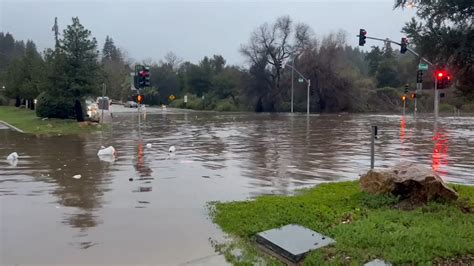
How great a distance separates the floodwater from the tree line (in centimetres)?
436

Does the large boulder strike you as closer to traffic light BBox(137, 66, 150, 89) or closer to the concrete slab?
the concrete slab

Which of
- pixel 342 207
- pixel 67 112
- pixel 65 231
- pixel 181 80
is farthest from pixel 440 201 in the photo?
pixel 181 80

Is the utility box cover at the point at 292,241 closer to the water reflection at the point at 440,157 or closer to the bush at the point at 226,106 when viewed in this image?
the water reflection at the point at 440,157

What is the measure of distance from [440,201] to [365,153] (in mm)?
10191

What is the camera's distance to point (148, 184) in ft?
35.9

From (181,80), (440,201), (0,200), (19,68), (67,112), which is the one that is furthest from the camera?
(181,80)

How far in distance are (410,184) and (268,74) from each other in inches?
2666

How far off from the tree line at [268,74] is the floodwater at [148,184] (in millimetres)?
4361

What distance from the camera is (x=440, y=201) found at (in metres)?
7.61

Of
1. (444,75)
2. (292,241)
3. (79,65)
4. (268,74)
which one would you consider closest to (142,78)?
(79,65)

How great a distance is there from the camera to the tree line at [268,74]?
25.0 feet

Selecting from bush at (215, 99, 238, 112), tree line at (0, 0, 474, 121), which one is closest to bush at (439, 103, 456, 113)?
tree line at (0, 0, 474, 121)

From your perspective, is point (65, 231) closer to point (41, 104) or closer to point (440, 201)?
point (440, 201)

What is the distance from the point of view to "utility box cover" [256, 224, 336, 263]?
5.69 m
